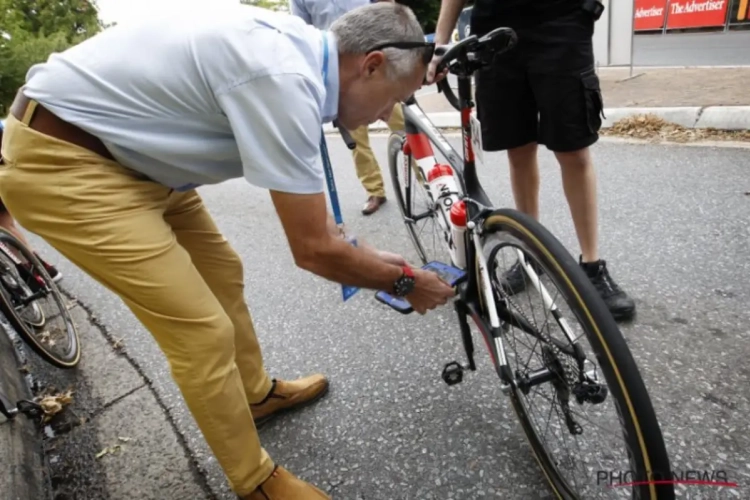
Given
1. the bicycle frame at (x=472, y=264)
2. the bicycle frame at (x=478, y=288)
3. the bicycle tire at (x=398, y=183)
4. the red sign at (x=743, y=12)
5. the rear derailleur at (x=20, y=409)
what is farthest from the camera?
the red sign at (x=743, y=12)

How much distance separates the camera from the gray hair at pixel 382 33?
1.28 metres

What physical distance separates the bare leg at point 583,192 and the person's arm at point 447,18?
2.30 feet

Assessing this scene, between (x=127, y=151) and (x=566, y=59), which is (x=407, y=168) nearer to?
(x=566, y=59)

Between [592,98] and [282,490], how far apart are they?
178 cm

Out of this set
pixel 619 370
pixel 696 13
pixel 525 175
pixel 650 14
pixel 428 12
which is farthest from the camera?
pixel 428 12

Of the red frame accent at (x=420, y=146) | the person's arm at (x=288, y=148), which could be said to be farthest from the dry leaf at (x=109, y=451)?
the red frame accent at (x=420, y=146)

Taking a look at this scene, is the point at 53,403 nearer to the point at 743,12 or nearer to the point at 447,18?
the point at 447,18

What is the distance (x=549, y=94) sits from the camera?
2068 mm

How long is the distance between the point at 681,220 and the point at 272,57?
8.71 feet

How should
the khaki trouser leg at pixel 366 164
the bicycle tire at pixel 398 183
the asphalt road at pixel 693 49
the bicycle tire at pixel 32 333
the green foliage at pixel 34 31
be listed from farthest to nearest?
the green foliage at pixel 34 31 → the asphalt road at pixel 693 49 → the khaki trouser leg at pixel 366 164 → the bicycle tire at pixel 398 183 → the bicycle tire at pixel 32 333

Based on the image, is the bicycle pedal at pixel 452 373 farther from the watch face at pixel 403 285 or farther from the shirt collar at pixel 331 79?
the shirt collar at pixel 331 79

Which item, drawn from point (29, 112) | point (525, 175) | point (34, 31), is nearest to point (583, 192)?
point (525, 175)

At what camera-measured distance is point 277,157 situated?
118 cm

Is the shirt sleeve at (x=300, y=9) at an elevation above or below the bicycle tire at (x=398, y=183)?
above
